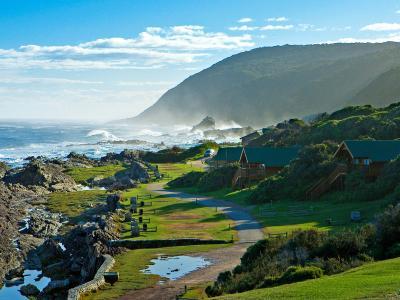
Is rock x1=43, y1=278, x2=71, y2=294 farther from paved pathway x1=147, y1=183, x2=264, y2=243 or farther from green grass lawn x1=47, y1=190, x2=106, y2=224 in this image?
green grass lawn x1=47, y1=190, x2=106, y2=224

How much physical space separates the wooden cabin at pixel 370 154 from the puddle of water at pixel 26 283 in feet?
105

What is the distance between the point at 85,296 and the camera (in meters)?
27.6

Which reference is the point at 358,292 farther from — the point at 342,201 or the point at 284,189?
the point at 284,189

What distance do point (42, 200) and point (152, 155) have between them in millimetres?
57458

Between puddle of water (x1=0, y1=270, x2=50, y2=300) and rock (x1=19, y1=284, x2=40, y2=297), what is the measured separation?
25 centimetres

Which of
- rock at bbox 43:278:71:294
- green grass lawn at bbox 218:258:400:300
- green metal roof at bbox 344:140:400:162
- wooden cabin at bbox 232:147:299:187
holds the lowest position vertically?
rock at bbox 43:278:71:294

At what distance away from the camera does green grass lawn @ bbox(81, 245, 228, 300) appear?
92.8 feet

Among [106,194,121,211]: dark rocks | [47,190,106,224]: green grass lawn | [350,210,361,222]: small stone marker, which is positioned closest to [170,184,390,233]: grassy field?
[350,210,361,222]: small stone marker

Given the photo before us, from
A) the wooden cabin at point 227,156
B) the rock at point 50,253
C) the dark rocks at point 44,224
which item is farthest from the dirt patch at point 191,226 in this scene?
the wooden cabin at point 227,156

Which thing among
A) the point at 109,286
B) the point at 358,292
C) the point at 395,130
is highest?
the point at 395,130

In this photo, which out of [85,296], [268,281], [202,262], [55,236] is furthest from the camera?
[55,236]

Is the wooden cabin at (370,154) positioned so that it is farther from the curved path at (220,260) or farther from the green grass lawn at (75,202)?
the green grass lawn at (75,202)

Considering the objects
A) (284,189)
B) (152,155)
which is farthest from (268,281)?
(152,155)

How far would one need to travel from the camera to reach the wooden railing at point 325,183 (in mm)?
55906
